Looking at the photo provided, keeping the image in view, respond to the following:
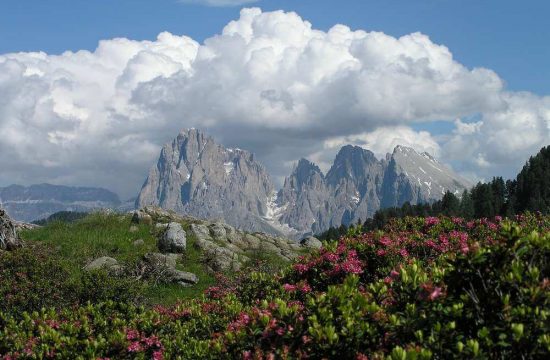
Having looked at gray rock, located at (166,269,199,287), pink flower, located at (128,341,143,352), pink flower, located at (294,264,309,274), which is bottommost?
gray rock, located at (166,269,199,287)

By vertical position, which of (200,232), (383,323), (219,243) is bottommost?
(383,323)

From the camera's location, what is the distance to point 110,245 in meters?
28.8

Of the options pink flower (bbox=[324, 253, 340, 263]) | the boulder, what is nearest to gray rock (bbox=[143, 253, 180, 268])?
the boulder

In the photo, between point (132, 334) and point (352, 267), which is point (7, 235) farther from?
point (352, 267)

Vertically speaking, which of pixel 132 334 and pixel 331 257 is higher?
pixel 331 257

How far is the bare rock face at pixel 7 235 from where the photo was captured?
2464 cm

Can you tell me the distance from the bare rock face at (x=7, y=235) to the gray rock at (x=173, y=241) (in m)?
7.50

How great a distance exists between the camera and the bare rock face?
2464 centimetres

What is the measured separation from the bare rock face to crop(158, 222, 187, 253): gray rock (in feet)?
24.6

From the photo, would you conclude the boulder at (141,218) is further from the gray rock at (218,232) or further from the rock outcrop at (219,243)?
the gray rock at (218,232)

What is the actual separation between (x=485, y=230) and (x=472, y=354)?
9.85 meters

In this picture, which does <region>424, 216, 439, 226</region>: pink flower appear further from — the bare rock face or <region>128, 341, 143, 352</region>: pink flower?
the bare rock face

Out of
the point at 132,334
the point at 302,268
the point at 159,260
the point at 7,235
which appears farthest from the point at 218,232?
the point at 132,334

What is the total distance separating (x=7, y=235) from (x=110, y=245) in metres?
5.50
